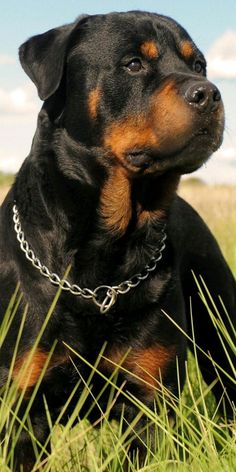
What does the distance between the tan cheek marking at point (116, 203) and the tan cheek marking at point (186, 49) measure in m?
0.58

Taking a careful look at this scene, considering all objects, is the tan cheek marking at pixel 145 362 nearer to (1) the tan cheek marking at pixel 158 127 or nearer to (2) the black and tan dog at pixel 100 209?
(2) the black and tan dog at pixel 100 209

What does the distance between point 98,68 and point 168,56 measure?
28 cm

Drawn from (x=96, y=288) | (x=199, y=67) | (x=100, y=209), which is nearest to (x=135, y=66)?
(x=199, y=67)

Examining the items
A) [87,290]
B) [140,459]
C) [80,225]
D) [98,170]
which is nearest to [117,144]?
[98,170]

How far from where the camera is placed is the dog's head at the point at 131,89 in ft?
9.49

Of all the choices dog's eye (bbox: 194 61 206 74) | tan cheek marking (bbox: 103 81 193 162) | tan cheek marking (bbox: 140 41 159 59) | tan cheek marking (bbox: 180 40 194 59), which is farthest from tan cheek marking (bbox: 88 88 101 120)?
dog's eye (bbox: 194 61 206 74)

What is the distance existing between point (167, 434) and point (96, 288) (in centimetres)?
84

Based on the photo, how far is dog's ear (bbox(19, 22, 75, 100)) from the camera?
3.15 m

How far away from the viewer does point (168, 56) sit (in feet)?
10.4

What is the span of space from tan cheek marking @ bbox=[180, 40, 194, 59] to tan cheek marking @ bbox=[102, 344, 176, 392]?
119 cm

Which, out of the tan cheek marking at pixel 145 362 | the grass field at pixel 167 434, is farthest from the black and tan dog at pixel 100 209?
the grass field at pixel 167 434

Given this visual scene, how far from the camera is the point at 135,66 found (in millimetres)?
3113

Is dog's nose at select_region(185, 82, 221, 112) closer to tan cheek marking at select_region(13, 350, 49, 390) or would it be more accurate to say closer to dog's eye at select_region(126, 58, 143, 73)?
dog's eye at select_region(126, 58, 143, 73)

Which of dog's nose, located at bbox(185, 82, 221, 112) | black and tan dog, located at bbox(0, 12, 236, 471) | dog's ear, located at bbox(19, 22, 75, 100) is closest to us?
dog's nose, located at bbox(185, 82, 221, 112)
